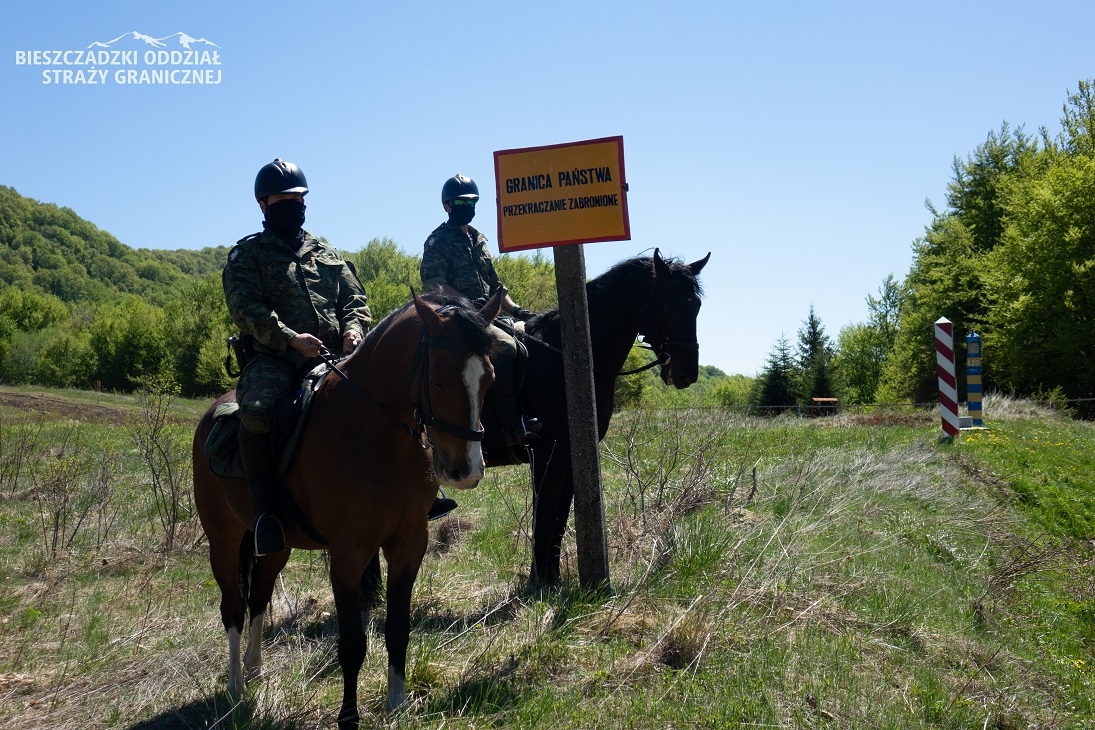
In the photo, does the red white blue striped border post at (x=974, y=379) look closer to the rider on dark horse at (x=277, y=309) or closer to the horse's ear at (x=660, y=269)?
the horse's ear at (x=660, y=269)

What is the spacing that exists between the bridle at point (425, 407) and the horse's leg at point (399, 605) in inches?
24.3

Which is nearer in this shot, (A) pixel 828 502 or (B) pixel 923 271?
(A) pixel 828 502

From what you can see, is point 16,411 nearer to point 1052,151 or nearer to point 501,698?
point 501,698

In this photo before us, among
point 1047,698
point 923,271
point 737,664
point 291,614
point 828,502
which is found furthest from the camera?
point 923,271

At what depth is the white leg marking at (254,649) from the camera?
5277 mm

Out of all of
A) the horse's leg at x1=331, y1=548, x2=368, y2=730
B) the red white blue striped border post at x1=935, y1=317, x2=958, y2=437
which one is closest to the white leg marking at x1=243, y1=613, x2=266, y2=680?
the horse's leg at x1=331, y1=548, x2=368, y2=730

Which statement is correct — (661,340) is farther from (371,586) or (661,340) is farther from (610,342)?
(371,586)

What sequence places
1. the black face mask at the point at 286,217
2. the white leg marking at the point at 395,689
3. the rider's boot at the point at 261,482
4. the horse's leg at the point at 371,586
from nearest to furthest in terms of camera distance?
the white leg marking at the point at 395,689
the rider's boot at the point at 261,482
the black face mask at the point at 286,217
the horse's leg at the point at 371,586

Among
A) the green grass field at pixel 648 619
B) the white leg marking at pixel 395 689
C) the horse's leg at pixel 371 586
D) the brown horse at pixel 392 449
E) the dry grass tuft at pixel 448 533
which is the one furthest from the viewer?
the dry grass tuft at pixel 448 533

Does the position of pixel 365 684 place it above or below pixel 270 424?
below

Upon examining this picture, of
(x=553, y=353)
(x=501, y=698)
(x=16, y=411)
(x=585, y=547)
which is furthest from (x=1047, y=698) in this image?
(x=16, y=411)

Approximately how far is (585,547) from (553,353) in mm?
1738

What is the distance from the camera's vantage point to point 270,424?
4.83 meters

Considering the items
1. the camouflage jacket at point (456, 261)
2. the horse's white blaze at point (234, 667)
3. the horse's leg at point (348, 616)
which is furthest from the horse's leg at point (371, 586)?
the horse's leg at point (348, 616)
